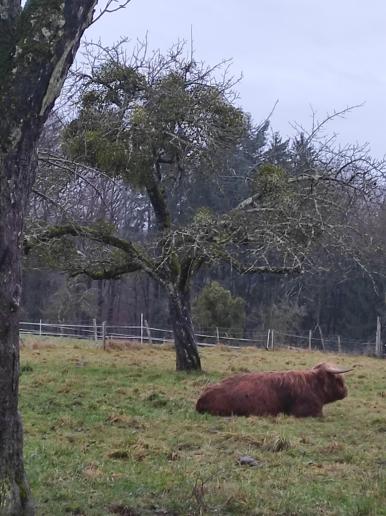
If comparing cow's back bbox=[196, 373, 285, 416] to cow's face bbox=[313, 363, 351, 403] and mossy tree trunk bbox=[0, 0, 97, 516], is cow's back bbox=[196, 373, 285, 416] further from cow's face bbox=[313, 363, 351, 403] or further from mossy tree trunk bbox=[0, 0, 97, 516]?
mossy tree trunk bbox=[0, 0, 97, 516]

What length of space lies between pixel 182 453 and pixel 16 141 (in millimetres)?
4310

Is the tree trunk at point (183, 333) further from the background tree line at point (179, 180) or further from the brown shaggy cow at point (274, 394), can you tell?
the brown shaggy cow at point (274, 394)

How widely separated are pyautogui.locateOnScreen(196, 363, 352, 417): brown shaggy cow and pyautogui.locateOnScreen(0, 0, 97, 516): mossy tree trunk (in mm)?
6067

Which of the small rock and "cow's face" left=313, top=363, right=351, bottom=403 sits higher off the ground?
"cow's face" left=313, top=363, right=351, bottom=403

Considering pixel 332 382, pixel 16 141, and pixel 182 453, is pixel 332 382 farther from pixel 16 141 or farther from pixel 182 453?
pixel 16 141

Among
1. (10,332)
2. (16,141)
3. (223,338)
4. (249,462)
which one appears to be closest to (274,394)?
(249,462)

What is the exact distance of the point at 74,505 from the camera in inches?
209

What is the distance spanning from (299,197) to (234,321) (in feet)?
66.7

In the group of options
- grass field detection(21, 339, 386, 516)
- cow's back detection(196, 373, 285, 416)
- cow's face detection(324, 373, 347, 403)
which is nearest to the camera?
grass field detection(21, 339, 386, 516)

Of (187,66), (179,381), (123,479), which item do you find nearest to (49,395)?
(179,381)

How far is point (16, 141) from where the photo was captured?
4.69 metres

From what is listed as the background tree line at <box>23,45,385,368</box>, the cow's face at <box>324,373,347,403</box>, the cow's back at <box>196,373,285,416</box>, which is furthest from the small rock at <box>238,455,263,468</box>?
the background tree line at <box>23,45,385,368</box>

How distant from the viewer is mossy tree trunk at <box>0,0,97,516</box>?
4.66 m

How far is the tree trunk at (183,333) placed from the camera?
51.9 ft
